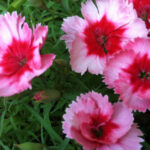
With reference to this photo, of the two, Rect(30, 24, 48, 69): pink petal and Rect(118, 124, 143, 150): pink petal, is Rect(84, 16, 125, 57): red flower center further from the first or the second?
Rect(118, 124, 143, 150): pink petal

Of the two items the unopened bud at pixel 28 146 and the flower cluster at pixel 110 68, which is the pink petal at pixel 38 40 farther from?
the unopened bud at pixel 28 146

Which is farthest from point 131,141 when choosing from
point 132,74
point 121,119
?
point 132,74

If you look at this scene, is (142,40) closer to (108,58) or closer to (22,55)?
(108,58)

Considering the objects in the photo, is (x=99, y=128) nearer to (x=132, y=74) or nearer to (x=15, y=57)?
(x=132, y=74)

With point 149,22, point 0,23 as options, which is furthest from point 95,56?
point 0,23

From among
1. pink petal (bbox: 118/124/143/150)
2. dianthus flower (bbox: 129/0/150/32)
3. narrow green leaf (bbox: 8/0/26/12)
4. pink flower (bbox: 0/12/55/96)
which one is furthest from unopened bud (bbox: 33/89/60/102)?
narrow green leaf (bbox: 8/0/26/12)

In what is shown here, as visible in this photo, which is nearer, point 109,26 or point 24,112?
point 109,26
